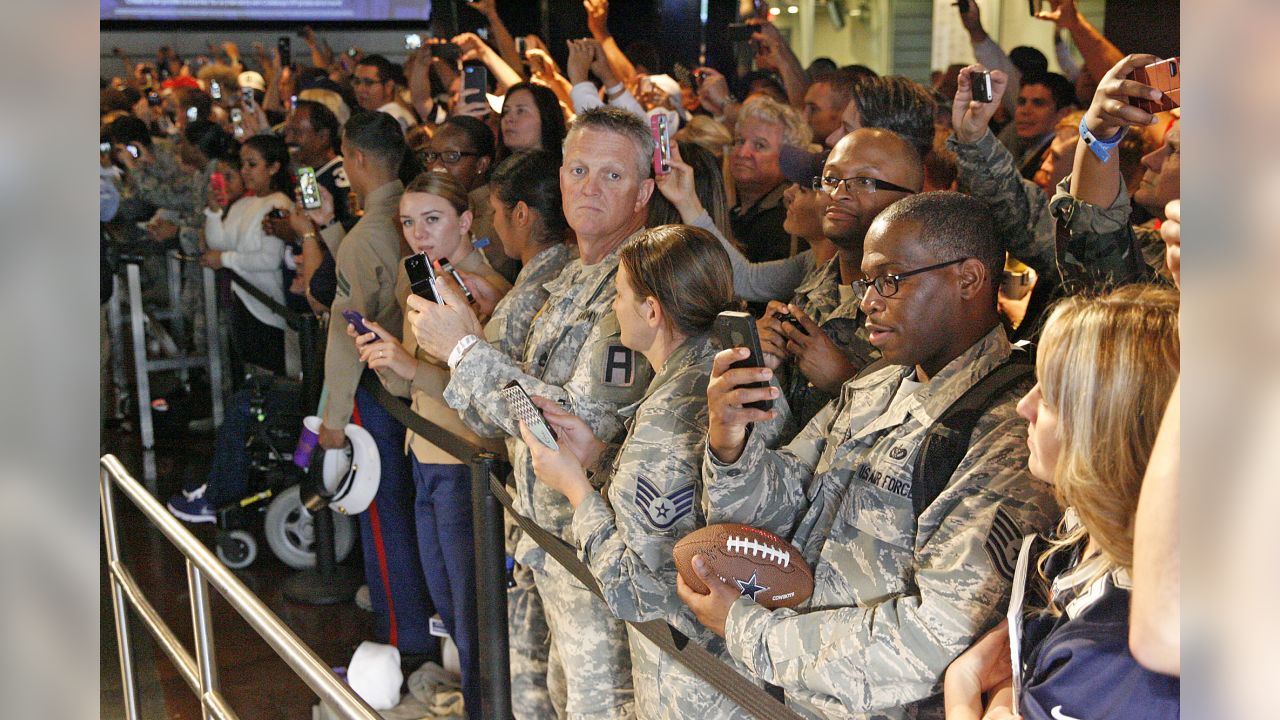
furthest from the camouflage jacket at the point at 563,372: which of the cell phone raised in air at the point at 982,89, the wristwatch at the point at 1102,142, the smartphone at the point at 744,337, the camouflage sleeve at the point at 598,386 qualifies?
the wristwatch at the point at 1102,142

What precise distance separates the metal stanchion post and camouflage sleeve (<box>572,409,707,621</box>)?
631 mm

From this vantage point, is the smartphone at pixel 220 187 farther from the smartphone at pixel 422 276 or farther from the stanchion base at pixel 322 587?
the smartphone at pixel 422 276

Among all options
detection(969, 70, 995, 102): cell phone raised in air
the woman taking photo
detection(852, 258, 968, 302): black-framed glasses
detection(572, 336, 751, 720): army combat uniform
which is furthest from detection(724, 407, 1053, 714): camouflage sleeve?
detection(969, 70, 995, 102): cell phone raised in air

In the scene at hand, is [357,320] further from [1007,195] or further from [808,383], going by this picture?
[1007,195]

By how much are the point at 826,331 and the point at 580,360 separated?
21.2 inches

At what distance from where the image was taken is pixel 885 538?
1.62 metres

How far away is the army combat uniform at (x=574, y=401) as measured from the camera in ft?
8.06

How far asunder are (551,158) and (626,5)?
712cm

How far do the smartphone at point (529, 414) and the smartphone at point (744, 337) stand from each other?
0.64 metres

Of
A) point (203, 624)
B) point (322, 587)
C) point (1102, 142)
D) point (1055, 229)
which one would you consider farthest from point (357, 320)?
point (1102, 142)
